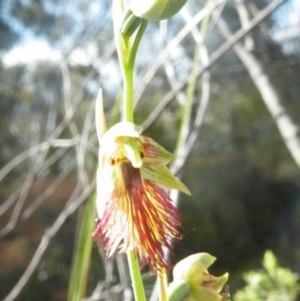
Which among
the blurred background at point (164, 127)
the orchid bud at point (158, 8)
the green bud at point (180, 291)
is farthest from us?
the blurred background at point (164, 127)

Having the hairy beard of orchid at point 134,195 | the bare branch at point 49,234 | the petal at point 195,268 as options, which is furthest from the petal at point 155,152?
the bare branch at point 49,234

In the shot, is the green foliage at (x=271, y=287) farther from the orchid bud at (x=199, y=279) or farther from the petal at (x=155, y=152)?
the petal at (x=155, y=152)

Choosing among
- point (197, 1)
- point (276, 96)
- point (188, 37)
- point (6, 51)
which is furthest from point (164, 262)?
point (6, 51)

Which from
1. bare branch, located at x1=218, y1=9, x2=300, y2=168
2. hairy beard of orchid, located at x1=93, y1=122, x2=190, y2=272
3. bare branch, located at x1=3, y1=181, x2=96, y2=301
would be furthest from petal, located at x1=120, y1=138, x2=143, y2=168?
bare branch, located at x1=218, y1=9, x2=300, y2=168

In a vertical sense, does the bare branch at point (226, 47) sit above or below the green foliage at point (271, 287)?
above

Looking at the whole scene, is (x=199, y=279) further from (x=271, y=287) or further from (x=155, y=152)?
(x=271, y=287)

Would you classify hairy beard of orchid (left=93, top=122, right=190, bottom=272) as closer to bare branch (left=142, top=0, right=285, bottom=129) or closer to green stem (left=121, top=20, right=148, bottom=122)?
green stem (left=121, top=20, right=148, bottom=122)
